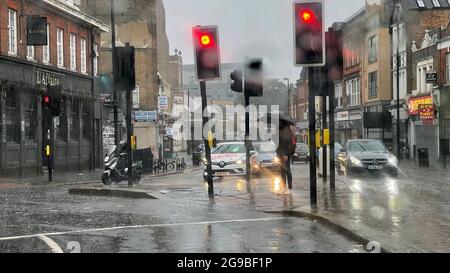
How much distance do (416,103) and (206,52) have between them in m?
35.1

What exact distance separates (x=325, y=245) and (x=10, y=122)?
69.8 feet

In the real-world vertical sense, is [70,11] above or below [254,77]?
above

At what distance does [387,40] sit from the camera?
46031 millimetres

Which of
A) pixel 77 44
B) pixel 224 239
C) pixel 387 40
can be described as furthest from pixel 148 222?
pixel 387 40

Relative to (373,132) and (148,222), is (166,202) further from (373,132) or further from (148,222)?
(373,132)

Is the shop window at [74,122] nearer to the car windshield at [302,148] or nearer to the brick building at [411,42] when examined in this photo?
the car windshield at [302,148]

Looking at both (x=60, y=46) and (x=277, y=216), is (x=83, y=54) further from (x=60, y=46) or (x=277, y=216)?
(x=277, y=216)

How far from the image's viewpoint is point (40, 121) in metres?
28.9

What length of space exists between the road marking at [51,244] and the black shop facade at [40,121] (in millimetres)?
15799

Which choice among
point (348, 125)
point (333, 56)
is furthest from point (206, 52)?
point (348, 125)

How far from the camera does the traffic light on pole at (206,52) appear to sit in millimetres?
13438

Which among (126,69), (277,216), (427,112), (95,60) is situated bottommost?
(277,216)

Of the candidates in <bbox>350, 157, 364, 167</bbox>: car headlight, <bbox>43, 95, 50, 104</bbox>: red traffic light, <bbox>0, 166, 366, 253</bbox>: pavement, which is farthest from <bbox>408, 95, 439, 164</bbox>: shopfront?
<bbox>0, 166, 366, 253</bbox>: pavement

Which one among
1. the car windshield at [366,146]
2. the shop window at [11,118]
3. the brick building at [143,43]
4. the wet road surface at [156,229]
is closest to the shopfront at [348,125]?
the brick building at [143,43]
